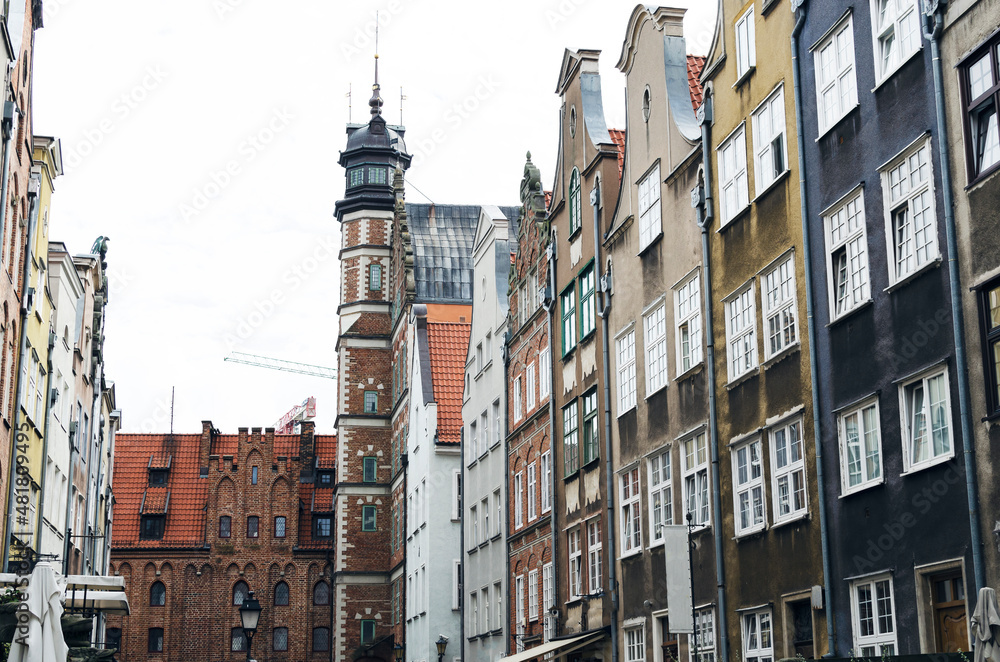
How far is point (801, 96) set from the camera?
1983 cm

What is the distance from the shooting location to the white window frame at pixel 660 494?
24786 millimetres

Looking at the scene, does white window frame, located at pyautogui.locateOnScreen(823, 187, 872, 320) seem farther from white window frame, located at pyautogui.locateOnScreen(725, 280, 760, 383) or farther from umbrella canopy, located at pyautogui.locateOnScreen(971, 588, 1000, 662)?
umbrella canopy, located at pyautogui.locateOnScreen(971, 588, 1000, 662)

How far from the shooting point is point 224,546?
68812 mm

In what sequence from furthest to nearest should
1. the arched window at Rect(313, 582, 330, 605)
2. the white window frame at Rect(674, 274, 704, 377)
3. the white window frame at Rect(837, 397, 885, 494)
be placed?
the arched window at Rect(313, 582, 330, 605), the white window frame at Rect(674, 274, 704, 377), the white window frame at Rect(837, 397, 885, 494)

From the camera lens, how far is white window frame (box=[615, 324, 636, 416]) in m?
27.0

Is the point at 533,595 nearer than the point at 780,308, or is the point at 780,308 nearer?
the point at 780,308

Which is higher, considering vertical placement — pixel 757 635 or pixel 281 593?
pixel 281 593

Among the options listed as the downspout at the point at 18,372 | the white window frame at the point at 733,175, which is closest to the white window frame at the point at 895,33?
the white window frame at the point at 733,175

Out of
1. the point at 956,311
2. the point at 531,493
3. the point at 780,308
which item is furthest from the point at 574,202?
the point at 956,311

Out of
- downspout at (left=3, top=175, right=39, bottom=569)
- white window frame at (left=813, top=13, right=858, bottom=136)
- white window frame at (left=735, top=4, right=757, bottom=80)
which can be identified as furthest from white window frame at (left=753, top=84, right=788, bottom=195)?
downspout at (left=3, top=175, right=39, bottom=569)

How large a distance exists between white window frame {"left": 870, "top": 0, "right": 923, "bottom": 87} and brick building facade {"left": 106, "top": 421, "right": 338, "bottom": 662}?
54.0 metres

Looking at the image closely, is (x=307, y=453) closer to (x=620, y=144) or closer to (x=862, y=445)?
(x=620, y=144)

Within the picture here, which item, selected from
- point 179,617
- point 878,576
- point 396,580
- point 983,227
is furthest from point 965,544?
point 179,617

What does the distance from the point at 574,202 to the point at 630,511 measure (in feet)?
27.1
